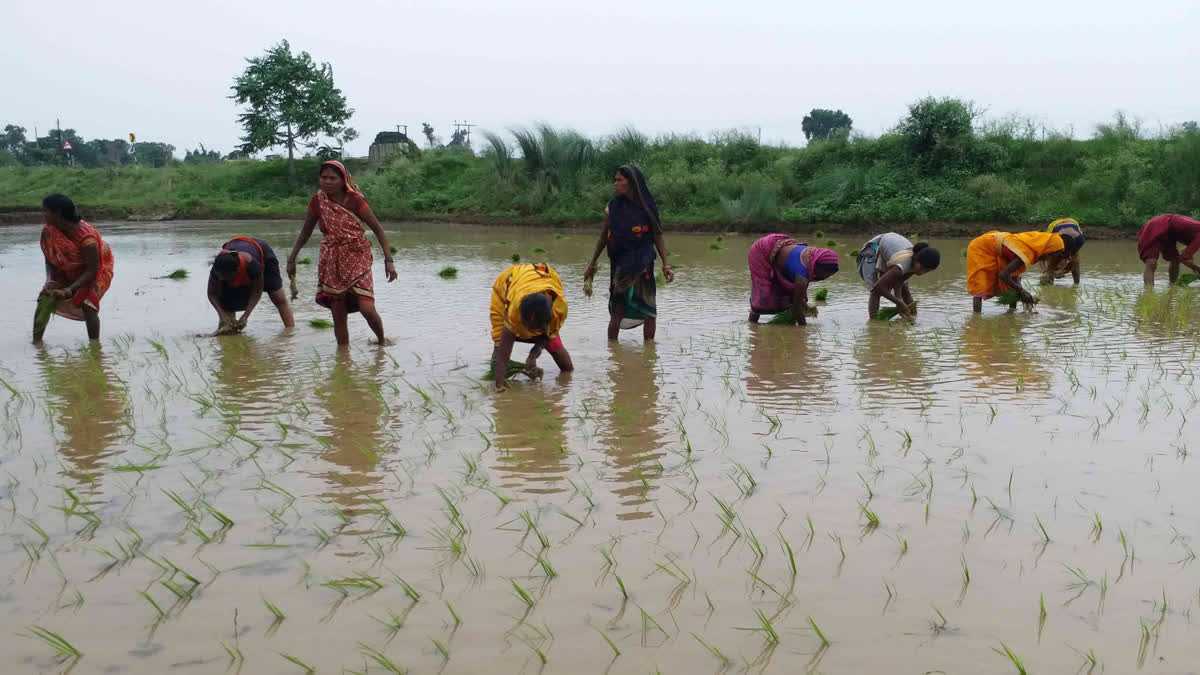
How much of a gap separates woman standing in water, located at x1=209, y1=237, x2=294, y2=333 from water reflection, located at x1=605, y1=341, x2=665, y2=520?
10.7ft

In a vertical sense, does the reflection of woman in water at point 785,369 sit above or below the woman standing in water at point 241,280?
below

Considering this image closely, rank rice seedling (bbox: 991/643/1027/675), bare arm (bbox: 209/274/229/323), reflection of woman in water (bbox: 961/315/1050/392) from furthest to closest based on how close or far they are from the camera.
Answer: bare arm (bbox: 209/274/229/323) → reflection of woman in water (bbox: 961/315/1050/392) → rice seedling (bbox: 991/643/1027/675)

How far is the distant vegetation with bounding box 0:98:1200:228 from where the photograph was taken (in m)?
21.4

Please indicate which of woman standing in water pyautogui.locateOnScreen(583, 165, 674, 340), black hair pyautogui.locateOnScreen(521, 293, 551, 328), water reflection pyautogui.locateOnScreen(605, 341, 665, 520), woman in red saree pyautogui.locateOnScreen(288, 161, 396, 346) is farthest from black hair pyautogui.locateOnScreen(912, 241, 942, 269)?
woman in red saree pyautogui.locateOnScreen(288, 161, 396, 346)

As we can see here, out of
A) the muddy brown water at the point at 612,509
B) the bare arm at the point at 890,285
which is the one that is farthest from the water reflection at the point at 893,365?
the bare arm at the point at 890,285

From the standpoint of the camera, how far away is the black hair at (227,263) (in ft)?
27.0

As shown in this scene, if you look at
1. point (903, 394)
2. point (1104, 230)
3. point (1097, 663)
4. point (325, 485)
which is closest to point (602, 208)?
point (1104, 230)

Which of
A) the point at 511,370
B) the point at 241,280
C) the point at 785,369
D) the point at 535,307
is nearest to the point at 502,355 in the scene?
the point at 511,370

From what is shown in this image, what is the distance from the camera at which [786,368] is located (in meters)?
6.70

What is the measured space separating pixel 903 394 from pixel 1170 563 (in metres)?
2.60

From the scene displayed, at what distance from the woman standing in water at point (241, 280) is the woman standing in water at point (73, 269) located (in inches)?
35.2

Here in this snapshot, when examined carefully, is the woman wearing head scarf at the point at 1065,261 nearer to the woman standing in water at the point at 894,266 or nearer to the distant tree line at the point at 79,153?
the woman standing in water at the point at 894,266

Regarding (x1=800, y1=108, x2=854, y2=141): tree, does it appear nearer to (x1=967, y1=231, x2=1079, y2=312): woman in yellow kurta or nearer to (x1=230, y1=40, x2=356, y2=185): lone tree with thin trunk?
(x1=230, y1=40, x2=356, y2=185): lone tree with thin trunk

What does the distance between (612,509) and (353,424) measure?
1.95 metres
